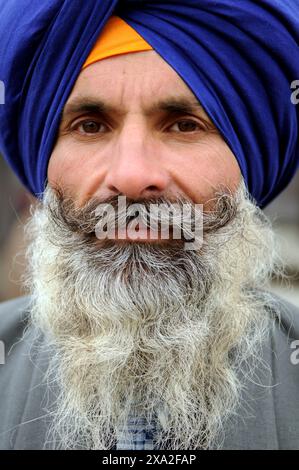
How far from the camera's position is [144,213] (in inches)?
78.7

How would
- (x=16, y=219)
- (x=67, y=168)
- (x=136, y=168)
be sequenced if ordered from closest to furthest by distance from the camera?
1. (x=136, y=168)
2. (x=67, y=168)
3. (x=16, y=219)

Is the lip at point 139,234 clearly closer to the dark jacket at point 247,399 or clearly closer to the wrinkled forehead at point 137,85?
the wrinkled forehead at point 137,85

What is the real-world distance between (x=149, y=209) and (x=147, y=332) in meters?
0.38

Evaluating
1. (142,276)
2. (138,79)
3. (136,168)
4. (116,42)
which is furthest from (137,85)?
(142,276)

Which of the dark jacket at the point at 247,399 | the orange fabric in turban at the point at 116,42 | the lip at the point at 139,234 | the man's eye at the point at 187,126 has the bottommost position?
the dark jacket at the point at 247,399

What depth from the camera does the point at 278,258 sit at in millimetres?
2654

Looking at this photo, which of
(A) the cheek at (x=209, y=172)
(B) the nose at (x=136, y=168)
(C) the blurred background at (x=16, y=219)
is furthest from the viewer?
(C) the blurred background at (x=16, y=219)

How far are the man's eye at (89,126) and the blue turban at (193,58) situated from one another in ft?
0.26

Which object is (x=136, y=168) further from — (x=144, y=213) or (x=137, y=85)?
(x=137, y=85)

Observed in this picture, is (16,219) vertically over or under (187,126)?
over

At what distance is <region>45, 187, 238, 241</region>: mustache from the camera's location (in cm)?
201

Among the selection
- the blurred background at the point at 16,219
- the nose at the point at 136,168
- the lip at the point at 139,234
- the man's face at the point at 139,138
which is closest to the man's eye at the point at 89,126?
the man's face at the point at 139,138

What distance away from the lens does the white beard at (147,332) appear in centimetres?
205
